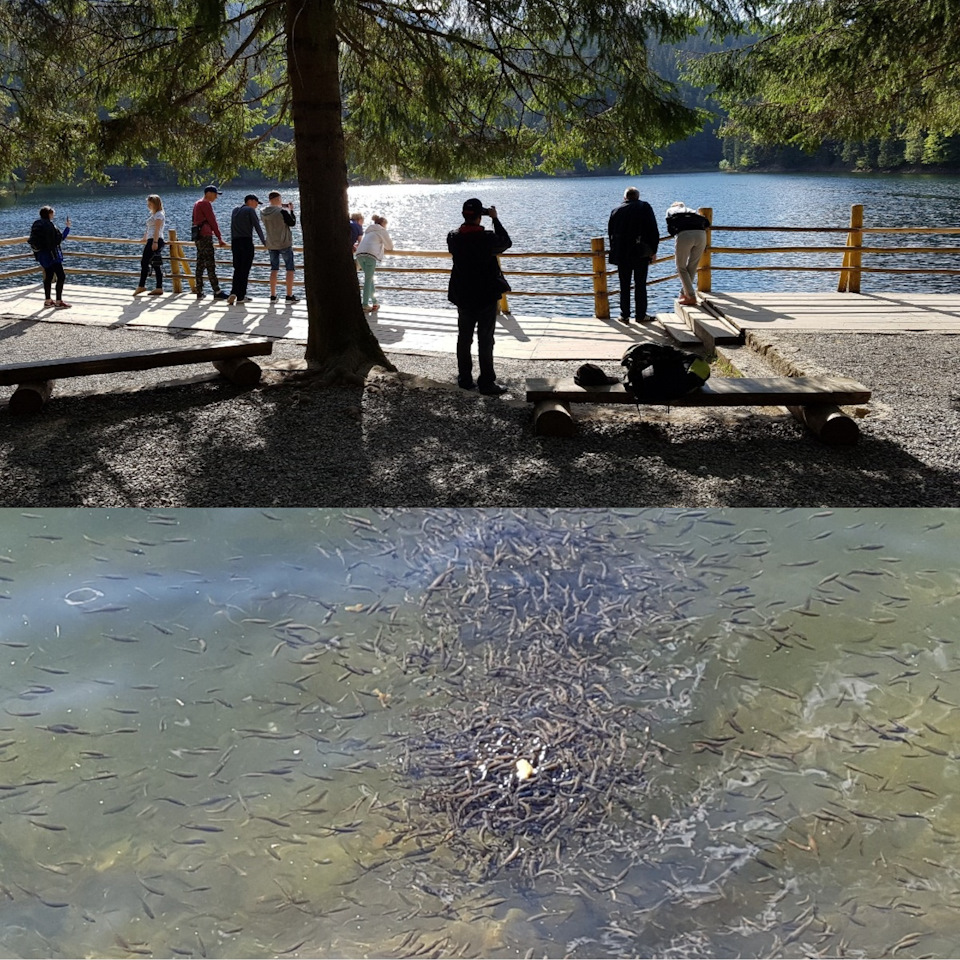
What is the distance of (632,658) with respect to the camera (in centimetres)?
314

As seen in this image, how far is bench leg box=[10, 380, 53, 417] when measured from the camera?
263 inches

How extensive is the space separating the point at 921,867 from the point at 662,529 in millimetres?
2070

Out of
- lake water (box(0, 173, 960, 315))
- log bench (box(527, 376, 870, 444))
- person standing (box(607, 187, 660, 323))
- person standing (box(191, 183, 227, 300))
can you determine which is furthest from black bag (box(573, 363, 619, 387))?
person standing (box(191, 183, 227, 300))

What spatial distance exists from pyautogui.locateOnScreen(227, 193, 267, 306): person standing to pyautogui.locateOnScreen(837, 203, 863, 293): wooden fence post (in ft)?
25.2

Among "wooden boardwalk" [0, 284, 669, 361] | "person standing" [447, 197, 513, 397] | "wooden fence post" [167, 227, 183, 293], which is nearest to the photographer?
"person standing" [447, 197, 513, 397]

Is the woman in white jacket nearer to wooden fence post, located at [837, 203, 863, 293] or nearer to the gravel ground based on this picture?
the gravel ground

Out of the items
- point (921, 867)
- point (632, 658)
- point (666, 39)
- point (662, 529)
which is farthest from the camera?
point (666, 39)

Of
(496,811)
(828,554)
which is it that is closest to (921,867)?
(496,811)

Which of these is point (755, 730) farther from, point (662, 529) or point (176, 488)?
point (176, 488)

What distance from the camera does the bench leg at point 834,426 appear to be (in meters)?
5.81

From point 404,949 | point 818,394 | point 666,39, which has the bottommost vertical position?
point 404,949

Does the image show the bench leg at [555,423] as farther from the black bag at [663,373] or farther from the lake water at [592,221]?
the lake water at [592,221]

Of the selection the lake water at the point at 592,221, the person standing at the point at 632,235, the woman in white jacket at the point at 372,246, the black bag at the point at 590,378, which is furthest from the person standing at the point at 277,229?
the black bag at the point at 590,378

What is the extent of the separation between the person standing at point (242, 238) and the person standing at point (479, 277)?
5.84 metres
